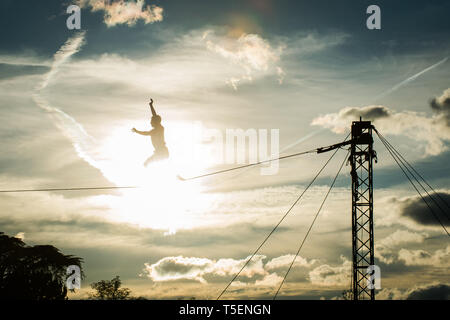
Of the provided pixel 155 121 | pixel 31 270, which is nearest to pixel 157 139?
pixel 155 121

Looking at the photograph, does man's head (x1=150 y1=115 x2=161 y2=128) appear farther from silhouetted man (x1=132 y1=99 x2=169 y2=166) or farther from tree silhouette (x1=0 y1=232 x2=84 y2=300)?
tree silhouette (x1=0 y1=232 x2=84 y2=300)

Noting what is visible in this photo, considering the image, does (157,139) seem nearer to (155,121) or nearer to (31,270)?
(155,121)

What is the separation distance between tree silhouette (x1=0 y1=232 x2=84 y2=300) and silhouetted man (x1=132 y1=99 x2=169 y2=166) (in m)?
20.6

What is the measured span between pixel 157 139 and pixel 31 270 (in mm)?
23038

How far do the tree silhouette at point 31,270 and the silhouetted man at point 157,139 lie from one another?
810 inches

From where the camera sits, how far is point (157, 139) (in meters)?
14.0

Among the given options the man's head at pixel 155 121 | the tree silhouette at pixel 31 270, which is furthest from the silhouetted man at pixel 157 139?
the tree silhouette at pixel 31 270

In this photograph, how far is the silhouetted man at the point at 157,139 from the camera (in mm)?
13773

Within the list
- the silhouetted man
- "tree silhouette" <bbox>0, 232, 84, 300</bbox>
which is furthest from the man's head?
"tree silhouette" <bbox>0, 232, 84, 300</bbox>

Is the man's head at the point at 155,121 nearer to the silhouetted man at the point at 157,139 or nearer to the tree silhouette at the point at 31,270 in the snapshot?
the silhouetted man at the point at 157,139

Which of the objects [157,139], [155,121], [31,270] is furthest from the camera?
[31,270]
